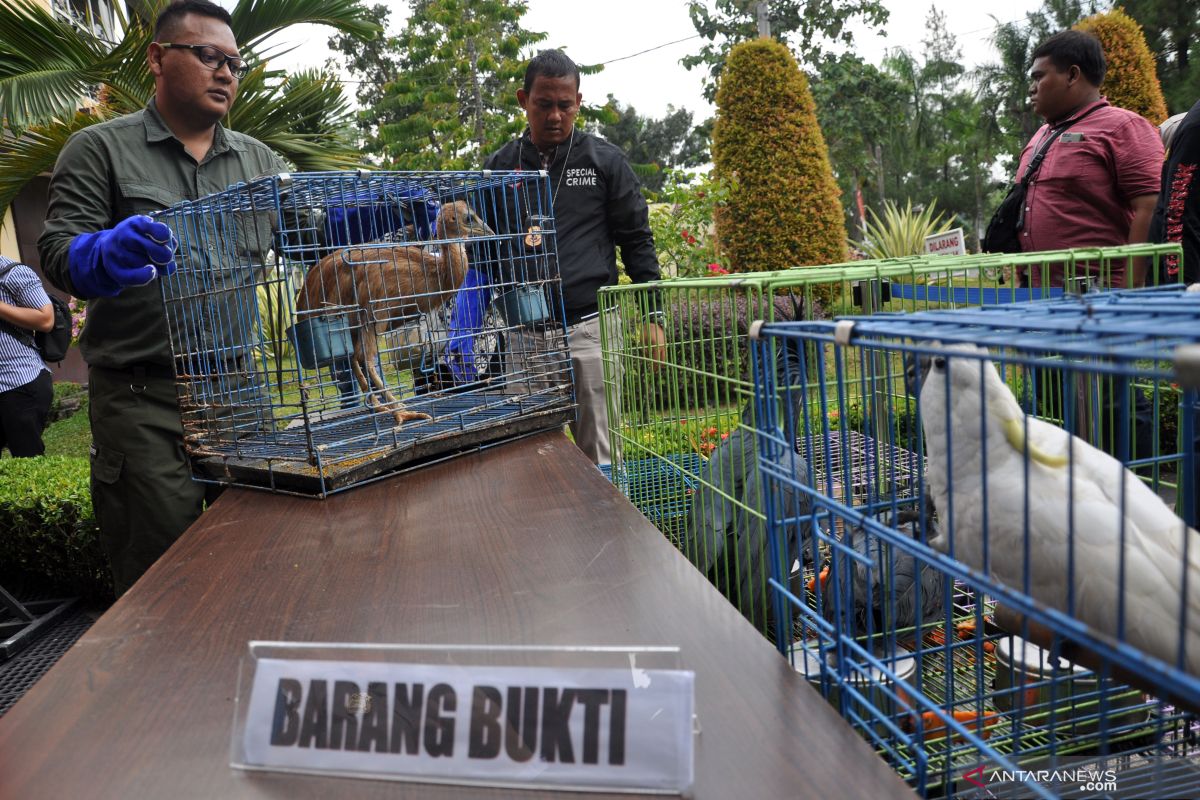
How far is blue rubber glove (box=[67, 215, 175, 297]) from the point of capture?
1972 mm

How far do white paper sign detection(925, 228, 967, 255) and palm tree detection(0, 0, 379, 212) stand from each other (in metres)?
5.01

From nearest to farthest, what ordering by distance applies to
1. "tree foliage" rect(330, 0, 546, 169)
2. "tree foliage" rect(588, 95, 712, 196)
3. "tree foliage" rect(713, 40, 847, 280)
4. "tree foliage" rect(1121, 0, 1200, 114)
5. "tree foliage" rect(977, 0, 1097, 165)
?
"tree foliage" rect(713, 40, 847, 280)
"tree foliage" rect(330, 0, 546, 169)
"tree foliage" rect(1121, 0, 1200, 114)
"tree foliage" rect(977, 0, 1097, 165)
"tree foliage" rect(588, 95, 712, 196)

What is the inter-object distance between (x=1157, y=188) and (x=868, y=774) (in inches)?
134

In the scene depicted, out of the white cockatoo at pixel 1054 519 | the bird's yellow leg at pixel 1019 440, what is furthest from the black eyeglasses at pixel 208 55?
the bird's yellow leg at pixel 1019 440

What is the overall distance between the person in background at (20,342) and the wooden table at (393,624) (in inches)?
133

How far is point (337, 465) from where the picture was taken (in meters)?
2.07

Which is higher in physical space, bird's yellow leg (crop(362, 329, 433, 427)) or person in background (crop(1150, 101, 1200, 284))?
person in background (crop(1150, 101, 1200, 284))

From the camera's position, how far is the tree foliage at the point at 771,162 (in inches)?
351

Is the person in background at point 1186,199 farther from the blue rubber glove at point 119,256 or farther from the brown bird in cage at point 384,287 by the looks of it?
the blue rubber glove at point 119,256

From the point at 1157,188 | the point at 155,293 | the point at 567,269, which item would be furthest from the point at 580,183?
the point at 1157,188

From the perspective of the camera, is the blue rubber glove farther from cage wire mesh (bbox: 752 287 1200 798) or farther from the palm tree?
the palm tree

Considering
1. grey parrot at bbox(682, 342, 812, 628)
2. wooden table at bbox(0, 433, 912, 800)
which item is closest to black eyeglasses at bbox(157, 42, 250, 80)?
wooden table at bbox(0, 433, 912, 800)

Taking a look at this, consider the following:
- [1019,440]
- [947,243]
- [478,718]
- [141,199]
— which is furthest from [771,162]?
[478,718]

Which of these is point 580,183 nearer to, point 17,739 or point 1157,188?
point 1157,188
